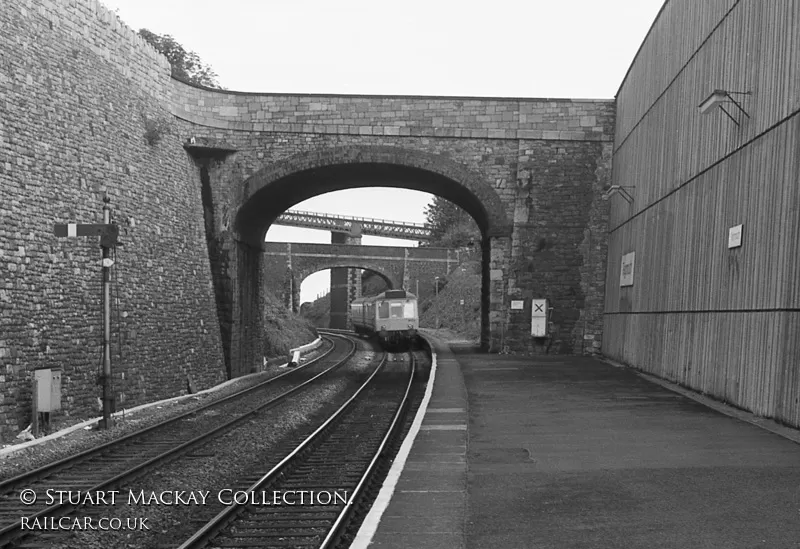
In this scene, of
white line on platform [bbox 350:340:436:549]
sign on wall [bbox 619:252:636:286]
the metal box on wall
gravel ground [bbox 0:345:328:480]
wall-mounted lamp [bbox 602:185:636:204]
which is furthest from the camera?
wall-mounted lamp [bbox 602:185:636:204]

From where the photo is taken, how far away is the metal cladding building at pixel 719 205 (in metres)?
11.3

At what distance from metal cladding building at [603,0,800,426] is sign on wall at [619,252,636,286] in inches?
2.1

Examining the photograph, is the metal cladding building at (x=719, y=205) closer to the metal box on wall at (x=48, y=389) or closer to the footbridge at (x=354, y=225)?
the metal box on wall at (x=48, y=389)

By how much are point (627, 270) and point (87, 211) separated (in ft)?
42.0

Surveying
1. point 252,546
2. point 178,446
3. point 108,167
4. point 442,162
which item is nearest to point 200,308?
point 108,167

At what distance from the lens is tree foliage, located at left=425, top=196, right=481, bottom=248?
73562mm

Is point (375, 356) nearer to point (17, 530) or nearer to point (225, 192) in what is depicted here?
point (225, 192)

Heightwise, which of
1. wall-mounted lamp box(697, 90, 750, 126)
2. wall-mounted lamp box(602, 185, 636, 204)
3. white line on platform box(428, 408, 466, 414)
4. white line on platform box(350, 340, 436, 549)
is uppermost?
wall-mounted lamp box(697, 90, 750, 126)

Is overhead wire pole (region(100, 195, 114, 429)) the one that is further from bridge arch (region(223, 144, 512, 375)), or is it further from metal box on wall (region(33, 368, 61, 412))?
bridge arch (region(223, 144, 512, 375))

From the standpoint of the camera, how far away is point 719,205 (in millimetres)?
14047

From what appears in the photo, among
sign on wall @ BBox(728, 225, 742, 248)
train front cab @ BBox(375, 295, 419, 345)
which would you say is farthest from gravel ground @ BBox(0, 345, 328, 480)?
train front cab @ BBox(375, 295, 419, 345)

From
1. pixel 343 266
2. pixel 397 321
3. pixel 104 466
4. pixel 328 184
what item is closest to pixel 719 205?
pixel 104 466

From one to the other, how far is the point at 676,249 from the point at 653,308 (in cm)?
197

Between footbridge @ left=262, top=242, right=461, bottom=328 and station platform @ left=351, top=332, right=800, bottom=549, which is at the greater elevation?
footbridge @ left=262, top=242, right=461, bottom=328
